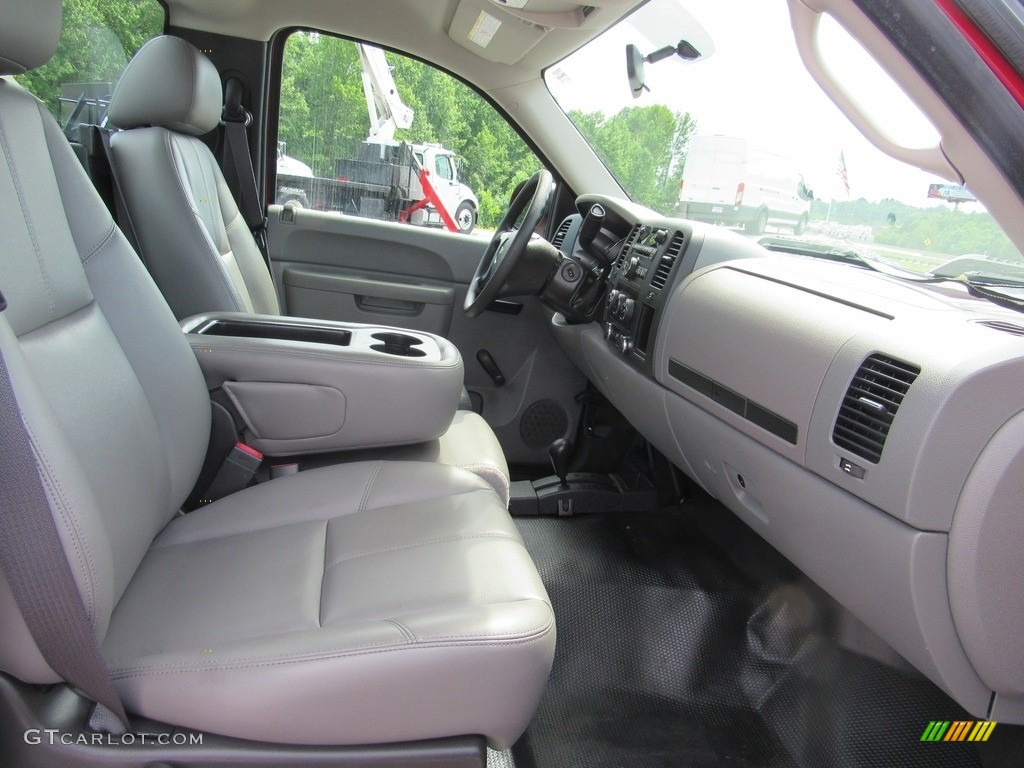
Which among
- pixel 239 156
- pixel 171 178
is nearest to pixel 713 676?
pixel 171 178

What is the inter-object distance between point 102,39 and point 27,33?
3.84 ft

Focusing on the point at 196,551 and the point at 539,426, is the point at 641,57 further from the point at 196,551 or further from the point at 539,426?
the point at 196,551

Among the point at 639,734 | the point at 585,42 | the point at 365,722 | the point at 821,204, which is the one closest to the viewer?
the point at 365,722

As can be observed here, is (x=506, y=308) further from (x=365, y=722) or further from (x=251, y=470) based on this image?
(x=365, y=722)

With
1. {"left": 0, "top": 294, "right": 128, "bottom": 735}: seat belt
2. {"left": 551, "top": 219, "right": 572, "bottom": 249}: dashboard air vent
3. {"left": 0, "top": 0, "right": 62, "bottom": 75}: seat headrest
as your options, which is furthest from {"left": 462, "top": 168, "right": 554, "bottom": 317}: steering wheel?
{"left": 0, "top": 294, "right": 128, "bottom": 735}: seat belt

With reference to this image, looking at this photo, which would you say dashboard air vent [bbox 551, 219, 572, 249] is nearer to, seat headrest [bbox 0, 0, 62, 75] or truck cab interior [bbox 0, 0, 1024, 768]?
Result: truck cab interior [bbox 0, 0, 1024, 768]

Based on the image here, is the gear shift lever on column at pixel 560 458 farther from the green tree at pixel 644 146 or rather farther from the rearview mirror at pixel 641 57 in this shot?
the rearview mirror at pixel 641 57

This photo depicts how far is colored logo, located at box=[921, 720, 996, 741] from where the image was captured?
1.40 meters

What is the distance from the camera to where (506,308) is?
9.03 ft

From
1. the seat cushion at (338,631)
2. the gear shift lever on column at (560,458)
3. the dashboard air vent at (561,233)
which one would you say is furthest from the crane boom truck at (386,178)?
Result: the seat cushion at (338,631)

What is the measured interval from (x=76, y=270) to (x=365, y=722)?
2.66 feet

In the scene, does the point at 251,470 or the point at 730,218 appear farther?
the point at 730,218

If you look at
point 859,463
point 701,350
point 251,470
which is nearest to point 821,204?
point 701,350

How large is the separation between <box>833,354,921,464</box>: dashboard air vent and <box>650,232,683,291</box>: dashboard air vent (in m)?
0.75
